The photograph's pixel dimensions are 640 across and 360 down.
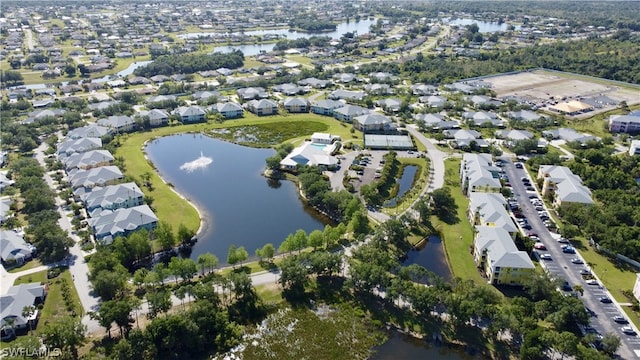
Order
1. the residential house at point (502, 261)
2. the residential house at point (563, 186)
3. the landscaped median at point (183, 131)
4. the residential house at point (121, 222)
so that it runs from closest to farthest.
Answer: the residential house at point (502, 261) → the residential house at point (121, 222) → the residential house at point (563, 186) → the landscaped median at point (183, 131)

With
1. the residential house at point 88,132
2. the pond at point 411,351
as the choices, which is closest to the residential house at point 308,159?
the residential house at point 88,132

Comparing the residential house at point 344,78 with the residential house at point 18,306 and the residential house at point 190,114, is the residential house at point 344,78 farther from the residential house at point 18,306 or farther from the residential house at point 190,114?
the residential house at point 18,306

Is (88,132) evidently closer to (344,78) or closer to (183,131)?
(183,131)

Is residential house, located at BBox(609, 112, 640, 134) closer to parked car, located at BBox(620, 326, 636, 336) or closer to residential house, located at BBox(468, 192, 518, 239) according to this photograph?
residential house, located at BBox(468, 192, 518, 239)

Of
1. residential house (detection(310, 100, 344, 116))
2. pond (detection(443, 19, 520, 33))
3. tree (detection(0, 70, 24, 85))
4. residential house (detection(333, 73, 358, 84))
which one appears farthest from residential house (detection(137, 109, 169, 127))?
pond (detection(443, 19, 520, 33))

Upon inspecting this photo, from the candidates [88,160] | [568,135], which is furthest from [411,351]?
[568,135]
